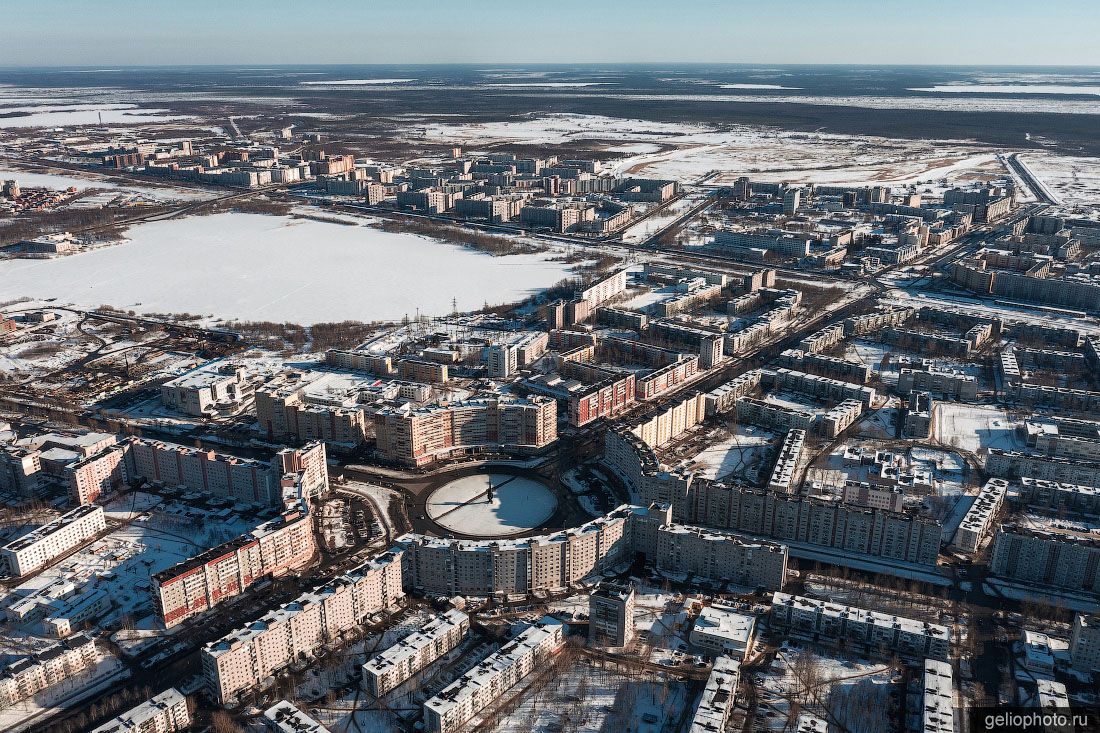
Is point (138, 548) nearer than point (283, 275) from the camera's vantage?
Yes

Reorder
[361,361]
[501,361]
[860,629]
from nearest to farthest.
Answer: [860,629]
[501,361]
[361,361]

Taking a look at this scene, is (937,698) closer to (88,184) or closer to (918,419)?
(918,419)

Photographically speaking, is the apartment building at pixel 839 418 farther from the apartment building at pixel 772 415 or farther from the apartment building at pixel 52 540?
the apartment building at pixel 52 540

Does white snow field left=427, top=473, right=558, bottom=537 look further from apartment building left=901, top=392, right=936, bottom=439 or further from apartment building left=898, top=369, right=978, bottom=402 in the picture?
apartment building left=898, top=369, right=978, bottom=402

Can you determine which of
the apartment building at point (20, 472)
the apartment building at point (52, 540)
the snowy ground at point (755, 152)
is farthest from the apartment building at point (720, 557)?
the snowy ground at point (755, 152)

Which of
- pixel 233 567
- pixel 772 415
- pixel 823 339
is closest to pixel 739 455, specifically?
pixel 772 415

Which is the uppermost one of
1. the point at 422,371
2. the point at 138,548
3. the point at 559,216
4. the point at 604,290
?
the point at 559,216
